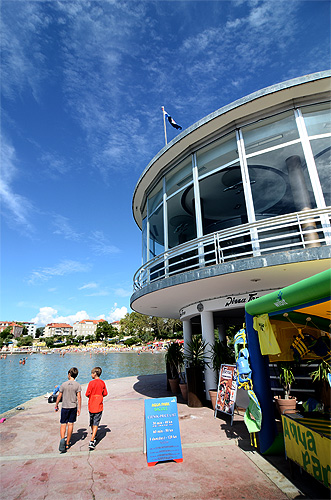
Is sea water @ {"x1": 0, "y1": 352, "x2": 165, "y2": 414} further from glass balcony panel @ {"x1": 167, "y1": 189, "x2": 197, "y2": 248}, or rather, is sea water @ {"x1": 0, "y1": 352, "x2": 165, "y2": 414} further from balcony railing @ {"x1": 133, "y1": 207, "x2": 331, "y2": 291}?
glass balcony panel @ {"x1": 167, "y1": 189, "x2": 197, "y2": 248}

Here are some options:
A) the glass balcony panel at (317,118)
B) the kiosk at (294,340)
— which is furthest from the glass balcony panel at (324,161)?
the kiosk at (294,340)

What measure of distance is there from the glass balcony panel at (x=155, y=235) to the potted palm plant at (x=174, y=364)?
4242 mm

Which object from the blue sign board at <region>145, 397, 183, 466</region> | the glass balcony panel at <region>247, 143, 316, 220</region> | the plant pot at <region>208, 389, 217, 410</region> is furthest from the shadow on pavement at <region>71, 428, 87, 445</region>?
the glass balcony panel at <region>247, 143, 316, 220</region>

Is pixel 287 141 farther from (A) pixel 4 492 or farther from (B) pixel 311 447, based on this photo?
(A) pixel 4 492

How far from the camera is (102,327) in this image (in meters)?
120

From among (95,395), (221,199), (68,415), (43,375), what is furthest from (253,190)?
(43,375)

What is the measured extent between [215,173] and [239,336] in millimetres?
5986

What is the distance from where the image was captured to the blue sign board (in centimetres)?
484

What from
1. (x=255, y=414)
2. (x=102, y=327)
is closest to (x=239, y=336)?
(x=255, y=414)

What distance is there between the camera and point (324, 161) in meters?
8.05

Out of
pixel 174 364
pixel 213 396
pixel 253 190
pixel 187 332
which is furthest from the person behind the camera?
pixel 187 332

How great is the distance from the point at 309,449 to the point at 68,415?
458 centimetres

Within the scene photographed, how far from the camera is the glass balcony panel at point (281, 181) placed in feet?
27.3

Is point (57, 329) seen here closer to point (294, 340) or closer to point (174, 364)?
point (174, 364)
